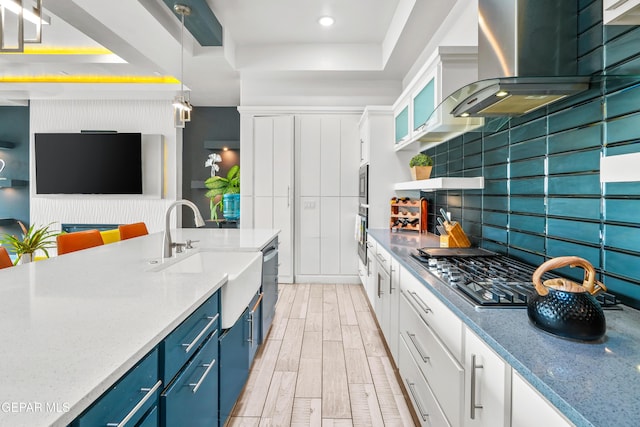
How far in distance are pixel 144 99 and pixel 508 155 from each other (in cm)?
548

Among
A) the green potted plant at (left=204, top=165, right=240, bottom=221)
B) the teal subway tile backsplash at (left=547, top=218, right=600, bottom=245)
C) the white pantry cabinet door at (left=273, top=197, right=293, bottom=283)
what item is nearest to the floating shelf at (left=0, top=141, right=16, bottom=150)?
the green potted plant at (left=204, top=165, right=240, bottom=221)

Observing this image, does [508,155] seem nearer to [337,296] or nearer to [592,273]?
[592,273]

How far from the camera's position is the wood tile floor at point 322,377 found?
1917 mm

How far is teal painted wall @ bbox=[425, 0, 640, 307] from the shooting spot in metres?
1.17

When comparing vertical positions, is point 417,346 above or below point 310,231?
below

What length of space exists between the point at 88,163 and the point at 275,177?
3.22 meters

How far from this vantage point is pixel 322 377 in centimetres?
234

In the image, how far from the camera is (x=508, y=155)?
1951 mm

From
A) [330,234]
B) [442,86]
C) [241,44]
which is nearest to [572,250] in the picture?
[442,86]

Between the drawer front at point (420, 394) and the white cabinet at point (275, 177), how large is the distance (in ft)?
9.41

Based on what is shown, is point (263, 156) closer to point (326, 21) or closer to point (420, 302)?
point (326, 21)

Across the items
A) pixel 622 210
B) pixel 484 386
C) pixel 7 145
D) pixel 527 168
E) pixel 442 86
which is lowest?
pixel 484 386

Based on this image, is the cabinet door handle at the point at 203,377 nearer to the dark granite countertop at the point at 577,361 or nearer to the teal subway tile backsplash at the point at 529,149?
the dark granite countertop at the point at 577,361

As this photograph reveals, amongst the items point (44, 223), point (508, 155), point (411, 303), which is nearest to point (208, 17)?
point (508, 155)
